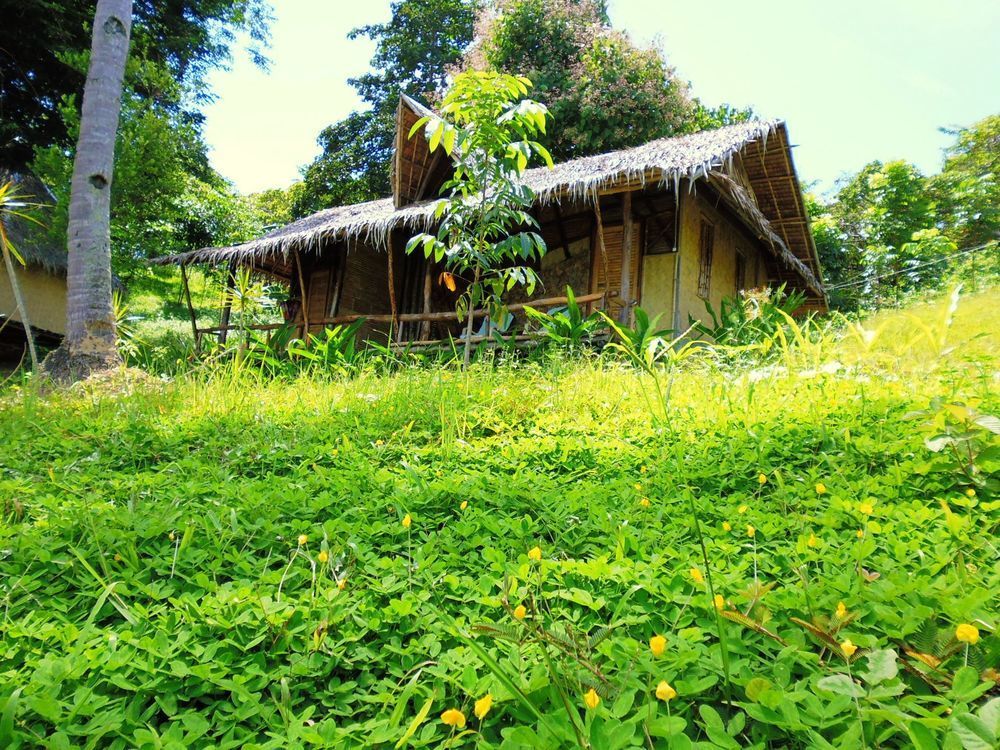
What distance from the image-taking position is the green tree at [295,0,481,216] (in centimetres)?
2111

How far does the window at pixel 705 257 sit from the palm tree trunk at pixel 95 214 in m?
7.99

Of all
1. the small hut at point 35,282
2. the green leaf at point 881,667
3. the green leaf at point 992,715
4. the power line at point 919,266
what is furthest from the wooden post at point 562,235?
the small hut at point 35,282

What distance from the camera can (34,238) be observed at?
41.9ft

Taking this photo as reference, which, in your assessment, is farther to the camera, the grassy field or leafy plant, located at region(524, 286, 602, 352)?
leafy plant, located at region(524, 286, 602, 352)

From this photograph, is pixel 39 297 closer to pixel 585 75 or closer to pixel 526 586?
pixel 585 75

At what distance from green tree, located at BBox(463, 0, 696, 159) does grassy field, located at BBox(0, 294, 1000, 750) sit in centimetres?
1514

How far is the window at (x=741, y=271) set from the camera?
436 inches

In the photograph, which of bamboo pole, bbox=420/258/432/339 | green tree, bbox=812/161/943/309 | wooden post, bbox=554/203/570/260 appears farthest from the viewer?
green tree, bbox=812/161/943/309

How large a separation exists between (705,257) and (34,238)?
532 inches

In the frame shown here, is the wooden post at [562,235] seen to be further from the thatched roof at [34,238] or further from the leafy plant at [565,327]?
the thatched roof at [34,238]

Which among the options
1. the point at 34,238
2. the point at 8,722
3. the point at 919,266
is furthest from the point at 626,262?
the point at 919,266

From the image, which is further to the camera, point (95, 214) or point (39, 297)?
point (39, 297)

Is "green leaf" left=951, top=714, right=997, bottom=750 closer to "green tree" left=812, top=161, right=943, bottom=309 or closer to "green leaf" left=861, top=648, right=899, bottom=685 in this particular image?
"green leaf" left=861, top=648, right=899, bottom=685

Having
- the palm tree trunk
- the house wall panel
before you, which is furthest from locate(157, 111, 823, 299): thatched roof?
the house wall panel
